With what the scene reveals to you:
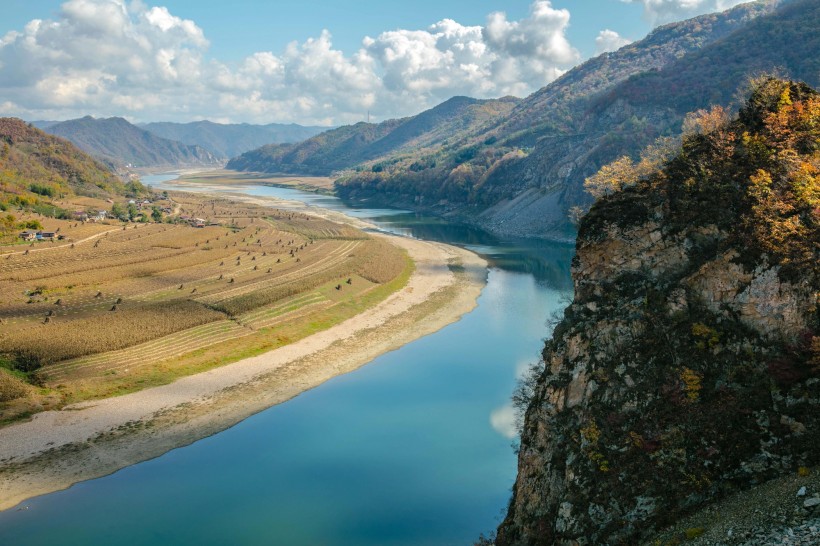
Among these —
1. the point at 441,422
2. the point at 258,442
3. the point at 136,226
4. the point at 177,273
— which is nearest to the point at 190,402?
the point at 258,442

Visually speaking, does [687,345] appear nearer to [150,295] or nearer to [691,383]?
[691,383]

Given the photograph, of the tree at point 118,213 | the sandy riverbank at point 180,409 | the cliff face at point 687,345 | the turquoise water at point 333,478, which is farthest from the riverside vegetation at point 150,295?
the cliff face at point 687,345

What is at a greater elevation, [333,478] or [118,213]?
[118,213]

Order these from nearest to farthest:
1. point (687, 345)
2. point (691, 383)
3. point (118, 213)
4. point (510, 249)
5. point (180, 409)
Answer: point (691, 383), point (687, 345), point (180, 409), point (510, 249), point (118, 213)

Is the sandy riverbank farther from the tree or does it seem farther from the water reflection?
the tree

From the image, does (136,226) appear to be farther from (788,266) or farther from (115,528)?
(788,266)

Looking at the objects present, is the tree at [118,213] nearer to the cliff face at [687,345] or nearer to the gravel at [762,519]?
the cliff face at [687,345]

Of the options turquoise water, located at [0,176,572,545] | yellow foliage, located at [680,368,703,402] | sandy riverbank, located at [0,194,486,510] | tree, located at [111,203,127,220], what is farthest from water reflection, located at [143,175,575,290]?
tree, located at [111,203,127,220]

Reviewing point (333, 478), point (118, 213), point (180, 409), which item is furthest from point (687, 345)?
point (118, 213)
